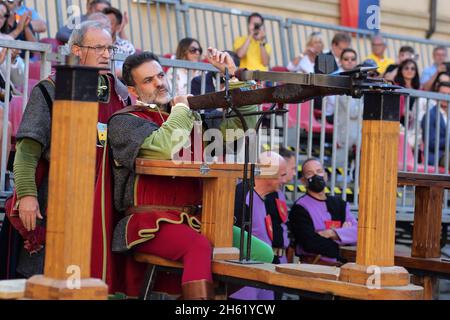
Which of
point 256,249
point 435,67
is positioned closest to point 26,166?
point 256,249

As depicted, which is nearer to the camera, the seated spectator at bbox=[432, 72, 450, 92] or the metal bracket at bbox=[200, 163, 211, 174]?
the metal bracket at bbox=[200, 163, 211, 174]

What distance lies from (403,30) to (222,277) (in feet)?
37.5

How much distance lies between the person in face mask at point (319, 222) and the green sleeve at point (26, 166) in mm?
3105

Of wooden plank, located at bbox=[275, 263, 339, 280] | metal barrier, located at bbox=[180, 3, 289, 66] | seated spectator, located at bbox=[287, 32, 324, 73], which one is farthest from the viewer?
metal barrier, located at bbox=[180, 3, 289, 66]

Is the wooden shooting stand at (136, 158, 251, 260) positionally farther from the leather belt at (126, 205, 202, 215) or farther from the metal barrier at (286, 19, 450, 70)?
the metal barrier at (286, 19, 450, 70)

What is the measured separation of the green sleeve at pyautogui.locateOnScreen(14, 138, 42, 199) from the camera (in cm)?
512

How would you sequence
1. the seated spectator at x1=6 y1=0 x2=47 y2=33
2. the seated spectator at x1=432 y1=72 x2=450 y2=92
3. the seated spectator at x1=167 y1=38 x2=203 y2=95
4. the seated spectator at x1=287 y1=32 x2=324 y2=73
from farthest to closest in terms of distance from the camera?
the seated spectator at x1=287 y1=32 x2=324 y2=73, the seated spectator at x1=432 y1=72 x2=450 y2=92, the seated spectator at x1=6 y1=0 x2=47 y2=33, the seated spectator at x1=167 y1=38 x2=203 y2=95

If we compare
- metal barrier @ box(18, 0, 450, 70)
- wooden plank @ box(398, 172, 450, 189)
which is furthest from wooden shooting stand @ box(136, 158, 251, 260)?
metal barrier @ box(18, 0, 450, 70)

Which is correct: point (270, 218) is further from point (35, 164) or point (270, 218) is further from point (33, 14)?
point (33, 14)

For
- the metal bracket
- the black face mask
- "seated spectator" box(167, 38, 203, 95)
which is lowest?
the black face mask

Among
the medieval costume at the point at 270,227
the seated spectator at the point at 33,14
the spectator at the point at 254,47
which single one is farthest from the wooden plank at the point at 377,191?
the spectator at the point at 254,47

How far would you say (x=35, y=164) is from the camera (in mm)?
5176

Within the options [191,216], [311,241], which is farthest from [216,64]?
[311,241]

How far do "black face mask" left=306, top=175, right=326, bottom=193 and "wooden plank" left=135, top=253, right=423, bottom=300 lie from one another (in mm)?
3167
